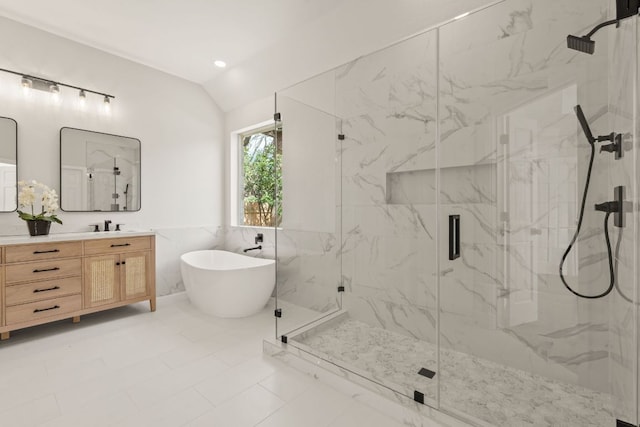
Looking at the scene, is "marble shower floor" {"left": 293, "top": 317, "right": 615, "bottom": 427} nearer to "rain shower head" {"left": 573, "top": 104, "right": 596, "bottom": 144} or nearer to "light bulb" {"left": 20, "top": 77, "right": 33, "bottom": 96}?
"rain shower head" {"left": 573, "top": 104, "right": 596, "bottom": 144}

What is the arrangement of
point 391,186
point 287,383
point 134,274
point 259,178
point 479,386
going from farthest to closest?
point 259,178, point 134,274, point 391,186, point 287,383, point 479,386

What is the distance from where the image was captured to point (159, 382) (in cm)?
190

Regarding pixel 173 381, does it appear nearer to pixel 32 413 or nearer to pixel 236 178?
pixel 32 413

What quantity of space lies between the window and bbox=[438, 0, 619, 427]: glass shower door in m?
2.51

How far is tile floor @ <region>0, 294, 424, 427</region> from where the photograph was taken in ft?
5.18

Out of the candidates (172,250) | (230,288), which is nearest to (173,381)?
(230,288)

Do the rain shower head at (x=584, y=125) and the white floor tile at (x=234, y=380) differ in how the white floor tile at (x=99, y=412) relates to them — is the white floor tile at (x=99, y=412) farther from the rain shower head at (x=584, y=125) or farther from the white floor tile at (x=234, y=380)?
the rain shower head at (x=584, y=125)

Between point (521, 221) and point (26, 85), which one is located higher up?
point (26, 85)

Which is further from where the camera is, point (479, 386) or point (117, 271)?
point (117, 271)

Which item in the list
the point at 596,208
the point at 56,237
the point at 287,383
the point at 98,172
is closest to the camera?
the point at 596,208

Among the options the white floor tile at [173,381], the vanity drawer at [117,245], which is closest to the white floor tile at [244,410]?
the white floor tile at [173,381]

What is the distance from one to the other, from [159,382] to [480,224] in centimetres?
230

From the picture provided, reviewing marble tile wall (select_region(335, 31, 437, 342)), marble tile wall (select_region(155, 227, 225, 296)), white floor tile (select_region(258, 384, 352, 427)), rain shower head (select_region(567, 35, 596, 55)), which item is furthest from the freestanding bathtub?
rain shower head (select_region(567, 35, 596, 55))

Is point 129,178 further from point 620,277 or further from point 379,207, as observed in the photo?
point 620,277
